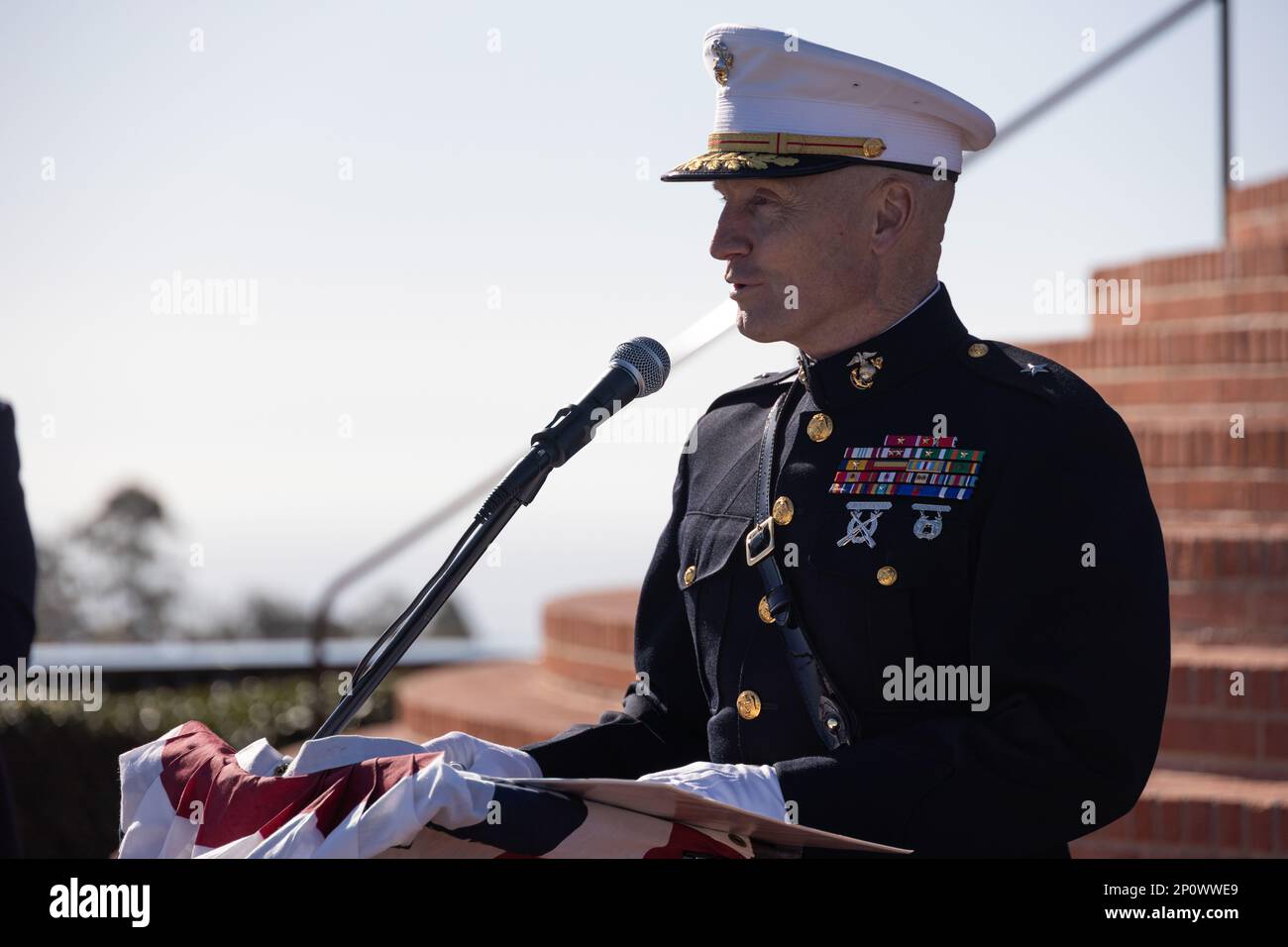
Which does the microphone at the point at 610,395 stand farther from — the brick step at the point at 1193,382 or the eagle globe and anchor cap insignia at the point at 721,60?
the brick step at the point at 1193,382

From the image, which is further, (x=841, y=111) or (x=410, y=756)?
(x=841, y=111)

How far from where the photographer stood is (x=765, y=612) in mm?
2424

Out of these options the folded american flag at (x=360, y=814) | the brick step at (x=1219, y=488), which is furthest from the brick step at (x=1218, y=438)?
the folded american flag at (x=360, y=814)

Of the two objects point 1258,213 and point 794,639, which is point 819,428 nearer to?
point 794,639

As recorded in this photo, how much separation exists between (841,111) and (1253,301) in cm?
482

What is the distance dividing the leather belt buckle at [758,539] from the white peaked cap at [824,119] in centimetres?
55

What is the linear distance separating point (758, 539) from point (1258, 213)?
621 centimetres

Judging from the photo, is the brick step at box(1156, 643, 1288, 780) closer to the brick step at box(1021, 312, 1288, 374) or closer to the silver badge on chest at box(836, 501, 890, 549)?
the brick step at box(1021, 312, 1288, 374)

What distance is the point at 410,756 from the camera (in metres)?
1.86

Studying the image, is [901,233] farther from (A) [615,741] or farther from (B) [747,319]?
(A) [615,741]

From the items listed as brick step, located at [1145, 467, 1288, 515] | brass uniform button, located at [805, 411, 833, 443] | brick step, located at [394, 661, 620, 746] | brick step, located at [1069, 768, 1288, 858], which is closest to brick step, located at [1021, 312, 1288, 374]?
brick step, located at [1145, 467, 1288, 515]
